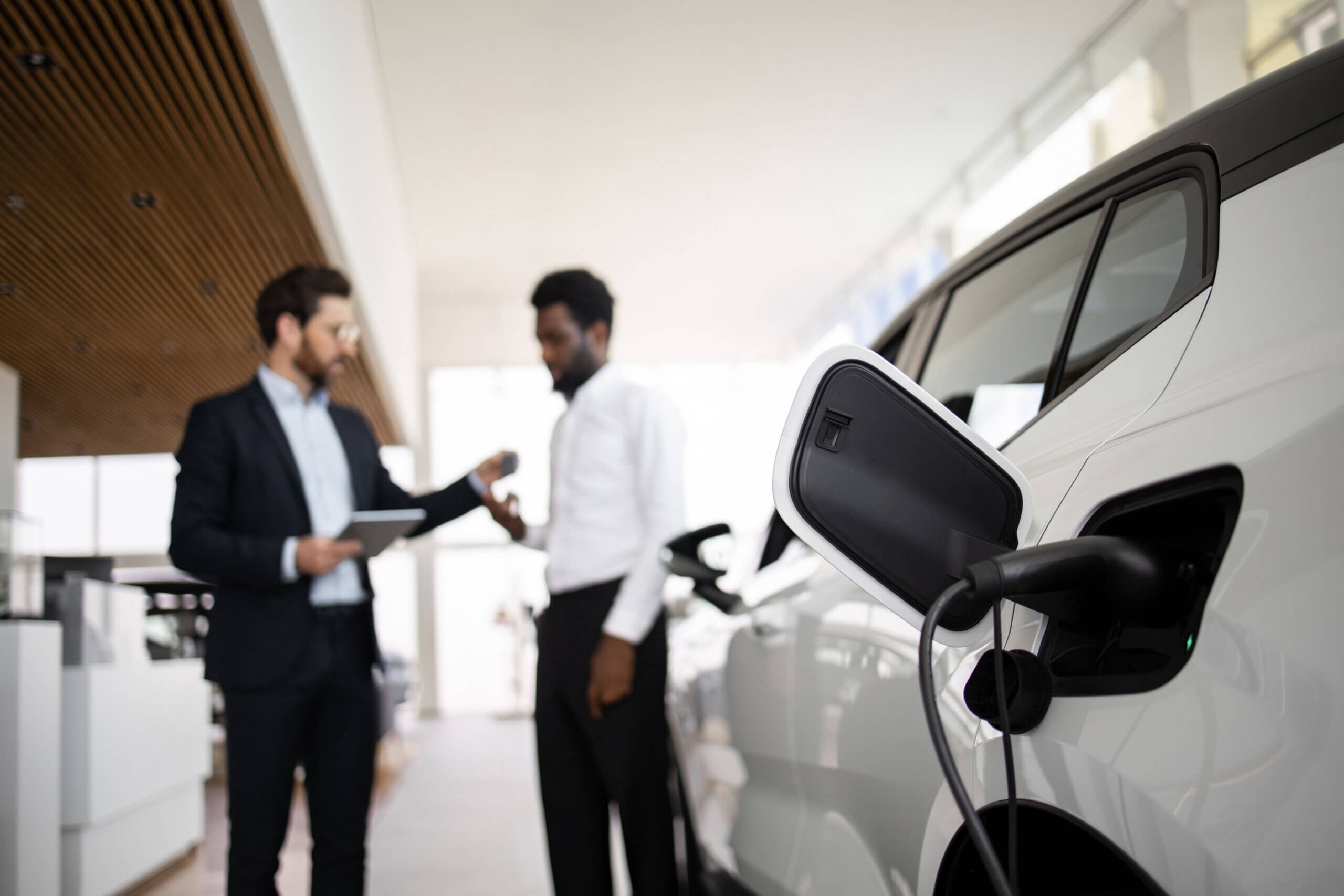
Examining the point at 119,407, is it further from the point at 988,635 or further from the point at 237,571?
the point at 988,635

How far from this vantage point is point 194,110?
4.36 m

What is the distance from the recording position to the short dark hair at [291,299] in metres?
2.35

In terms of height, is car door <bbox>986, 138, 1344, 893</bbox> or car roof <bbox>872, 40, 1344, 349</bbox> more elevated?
car roof <bbox>872, 40, 1344, 349</bbox>

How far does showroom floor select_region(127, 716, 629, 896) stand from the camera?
3.74 meters

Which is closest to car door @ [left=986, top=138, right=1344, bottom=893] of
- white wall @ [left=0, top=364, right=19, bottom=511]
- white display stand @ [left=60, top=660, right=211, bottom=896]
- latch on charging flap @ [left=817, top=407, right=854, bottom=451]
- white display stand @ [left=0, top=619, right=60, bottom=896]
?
latch on charging flap @ [left=817, top=407, right=854, bottom=451]

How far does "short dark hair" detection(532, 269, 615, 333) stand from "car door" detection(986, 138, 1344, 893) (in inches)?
67.1

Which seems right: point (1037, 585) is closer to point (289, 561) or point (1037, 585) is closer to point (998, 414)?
point (998, 414)

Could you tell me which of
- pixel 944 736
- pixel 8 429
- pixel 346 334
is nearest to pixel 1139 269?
pixel 944 736

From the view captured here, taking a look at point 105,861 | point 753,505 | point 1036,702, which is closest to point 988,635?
point 1036,702

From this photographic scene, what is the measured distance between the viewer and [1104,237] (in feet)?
3.90

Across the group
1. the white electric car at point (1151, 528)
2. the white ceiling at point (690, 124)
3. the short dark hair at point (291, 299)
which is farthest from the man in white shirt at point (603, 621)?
the white ceiling at point (690, 124)

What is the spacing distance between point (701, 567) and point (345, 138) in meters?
4.64

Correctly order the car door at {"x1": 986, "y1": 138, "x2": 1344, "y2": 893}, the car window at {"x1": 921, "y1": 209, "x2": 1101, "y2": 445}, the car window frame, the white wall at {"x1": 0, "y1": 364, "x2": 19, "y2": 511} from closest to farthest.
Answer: the car door at {"x1": 986, "y1": 138, "x2": 1344, "y2": 893} → the car window frame → the car window at {"x1": 921, "y1": 209, "x2": 1101, "y2": 445} → the white wall at {"x1": 0, "y1": 364, "x2": 19, "y2": 511}

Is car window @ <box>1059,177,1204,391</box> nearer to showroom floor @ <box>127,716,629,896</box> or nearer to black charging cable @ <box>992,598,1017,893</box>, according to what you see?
black charging cable @ <box>992,598,1017,893</box>
